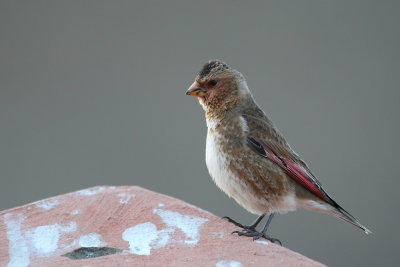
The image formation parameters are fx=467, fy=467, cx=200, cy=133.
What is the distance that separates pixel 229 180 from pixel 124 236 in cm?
87

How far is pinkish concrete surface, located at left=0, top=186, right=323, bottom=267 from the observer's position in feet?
6.89

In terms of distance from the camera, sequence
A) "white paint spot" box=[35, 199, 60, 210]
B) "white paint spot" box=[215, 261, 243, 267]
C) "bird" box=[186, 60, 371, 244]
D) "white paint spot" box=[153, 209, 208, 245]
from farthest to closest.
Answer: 1. "bird" box=[186, 60, 371, 244]
2. "white paint spot" box=[35, 199, 60, 210]
3. "white paint spot" box=[153, 209, 208, 245]
4. "white paint spot" box=[215, 261, 243, 267]

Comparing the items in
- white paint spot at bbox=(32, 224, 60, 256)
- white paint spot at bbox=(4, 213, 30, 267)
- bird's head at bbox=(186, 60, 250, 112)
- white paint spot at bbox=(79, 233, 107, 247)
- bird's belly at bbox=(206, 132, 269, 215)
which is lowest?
white paint spot at bbox=(4, 213, 30, 267)

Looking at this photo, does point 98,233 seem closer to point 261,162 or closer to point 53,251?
point 53,251

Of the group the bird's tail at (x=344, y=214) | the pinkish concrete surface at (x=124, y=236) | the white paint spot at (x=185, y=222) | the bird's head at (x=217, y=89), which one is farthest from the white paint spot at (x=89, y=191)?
the bird's tail at (x=344, y=214)

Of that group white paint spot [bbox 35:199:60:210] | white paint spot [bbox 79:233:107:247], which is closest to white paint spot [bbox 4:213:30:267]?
white paint spot [bbox 35:199:60:210]

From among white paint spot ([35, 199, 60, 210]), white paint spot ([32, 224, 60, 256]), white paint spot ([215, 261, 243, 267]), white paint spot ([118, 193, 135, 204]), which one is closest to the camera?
white paint spot ([215, 261, 243, 267])

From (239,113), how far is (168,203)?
0.86m

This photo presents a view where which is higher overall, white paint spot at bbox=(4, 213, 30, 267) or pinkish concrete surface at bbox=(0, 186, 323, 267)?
pinkish concrete surface at bbox=(0, 186, 323, 267)

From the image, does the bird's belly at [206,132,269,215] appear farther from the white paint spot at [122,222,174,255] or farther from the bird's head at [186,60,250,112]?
the white paint spot at [122,222,174,255]

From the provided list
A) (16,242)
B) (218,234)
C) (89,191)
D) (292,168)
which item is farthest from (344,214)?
(16,242)

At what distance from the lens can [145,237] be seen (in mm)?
2318

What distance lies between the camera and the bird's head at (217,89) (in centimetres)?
320

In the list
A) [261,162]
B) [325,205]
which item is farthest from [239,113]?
[325,205]
